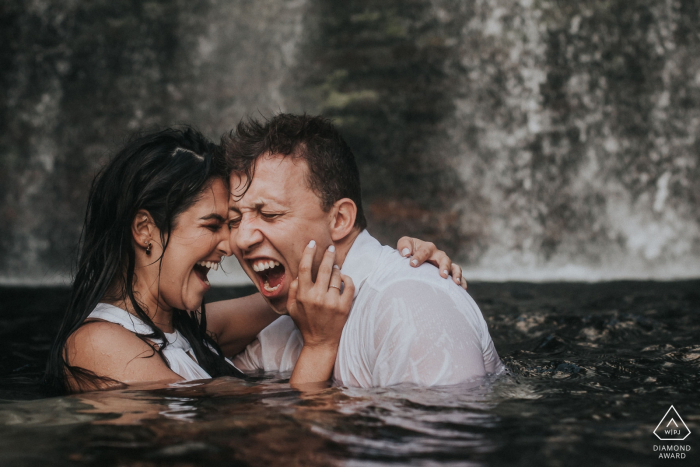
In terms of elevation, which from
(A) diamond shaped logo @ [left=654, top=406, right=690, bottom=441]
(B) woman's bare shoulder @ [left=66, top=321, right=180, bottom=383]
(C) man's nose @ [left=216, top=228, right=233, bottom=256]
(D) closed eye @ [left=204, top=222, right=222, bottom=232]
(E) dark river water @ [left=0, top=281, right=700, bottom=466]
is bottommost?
(A) diamond shaped logo @ [left=654, top=406, right=690, bottom=441]

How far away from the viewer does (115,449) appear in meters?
2.20

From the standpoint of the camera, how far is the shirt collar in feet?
10.3

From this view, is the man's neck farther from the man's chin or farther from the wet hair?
the man's chin

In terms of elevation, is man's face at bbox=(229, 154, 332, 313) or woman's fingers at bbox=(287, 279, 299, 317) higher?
man's face at bbox=(229, 154, 332, 313)

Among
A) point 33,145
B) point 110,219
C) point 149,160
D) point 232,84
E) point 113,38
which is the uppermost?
point 113,38

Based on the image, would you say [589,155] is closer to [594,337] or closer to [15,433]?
[594,337]

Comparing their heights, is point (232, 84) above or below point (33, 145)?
above

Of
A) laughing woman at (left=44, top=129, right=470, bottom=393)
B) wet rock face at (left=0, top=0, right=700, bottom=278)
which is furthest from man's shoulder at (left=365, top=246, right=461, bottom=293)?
wet rock face at (left=0, top=0, right=700, bottom=278)

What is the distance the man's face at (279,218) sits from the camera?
3270 mm

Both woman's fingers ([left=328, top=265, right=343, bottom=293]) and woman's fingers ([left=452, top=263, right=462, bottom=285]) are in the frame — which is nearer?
woman's fingers ([left=328, top=265, right=343, bottom=293])

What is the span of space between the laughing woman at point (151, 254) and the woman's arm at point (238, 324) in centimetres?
58

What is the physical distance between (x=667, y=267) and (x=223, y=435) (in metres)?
11.7

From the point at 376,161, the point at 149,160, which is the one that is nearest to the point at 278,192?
the point at 149,160

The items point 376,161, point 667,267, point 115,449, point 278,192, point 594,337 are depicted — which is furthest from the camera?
point 376,161
